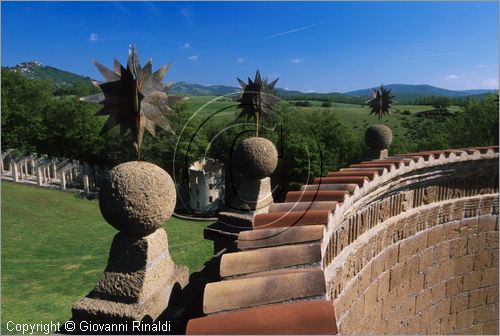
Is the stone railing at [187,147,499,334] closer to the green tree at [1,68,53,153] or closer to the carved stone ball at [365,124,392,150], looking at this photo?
the carved stone ball at [365,124,392,150]

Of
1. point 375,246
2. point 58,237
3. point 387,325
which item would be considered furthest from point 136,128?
point 58,237

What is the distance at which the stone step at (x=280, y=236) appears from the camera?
13.4ft

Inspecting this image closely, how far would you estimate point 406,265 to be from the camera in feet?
25.2

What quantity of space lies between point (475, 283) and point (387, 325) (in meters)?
3.56

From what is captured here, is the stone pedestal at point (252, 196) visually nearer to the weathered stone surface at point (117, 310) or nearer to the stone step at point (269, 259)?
the stone step at point (269, 259)

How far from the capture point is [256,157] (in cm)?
508

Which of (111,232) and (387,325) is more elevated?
(387,325)

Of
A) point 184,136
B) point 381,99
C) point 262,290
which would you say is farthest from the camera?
point 184,136

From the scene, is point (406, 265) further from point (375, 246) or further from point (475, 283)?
point (475, 283)

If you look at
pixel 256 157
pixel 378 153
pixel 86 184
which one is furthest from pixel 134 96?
pixel 86 184

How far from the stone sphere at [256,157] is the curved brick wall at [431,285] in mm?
2017

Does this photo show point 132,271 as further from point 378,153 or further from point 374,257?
point 378,153

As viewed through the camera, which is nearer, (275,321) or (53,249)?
(275,321)

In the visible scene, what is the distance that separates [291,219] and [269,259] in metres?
1.02
